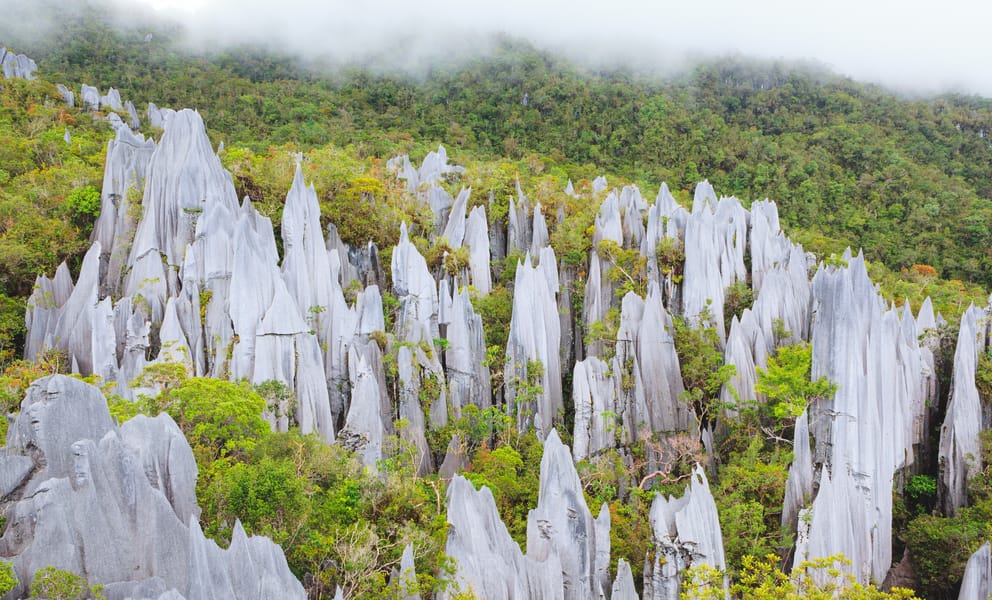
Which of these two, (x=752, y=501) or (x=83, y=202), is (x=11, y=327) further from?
(x=752, y=501)

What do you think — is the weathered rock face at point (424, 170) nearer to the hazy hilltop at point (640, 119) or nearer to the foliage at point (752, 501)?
the hazy hilltop at point (640, 119)

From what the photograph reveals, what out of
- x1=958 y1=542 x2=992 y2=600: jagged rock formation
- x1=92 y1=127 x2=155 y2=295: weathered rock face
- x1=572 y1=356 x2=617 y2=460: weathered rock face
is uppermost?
x1=92 y1=127 x2=155 y2=295: weathered rock face

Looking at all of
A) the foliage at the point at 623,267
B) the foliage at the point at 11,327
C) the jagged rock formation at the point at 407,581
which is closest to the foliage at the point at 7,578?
the jagged rock formation at the point at 407,581

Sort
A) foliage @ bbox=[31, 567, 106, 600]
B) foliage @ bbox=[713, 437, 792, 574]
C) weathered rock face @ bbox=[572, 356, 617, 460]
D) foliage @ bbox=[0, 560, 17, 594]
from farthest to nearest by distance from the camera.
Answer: weathered rock face @ bbox=[572, 356, 617, 460], foliage @ bbox=[713, 437, 792, 574], foliage @ bbox=[31, 567, 106, 600], foliage @ bbox=[0, 560, 17, 594]

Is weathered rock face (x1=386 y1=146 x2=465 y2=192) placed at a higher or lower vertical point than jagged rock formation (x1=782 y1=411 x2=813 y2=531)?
higher

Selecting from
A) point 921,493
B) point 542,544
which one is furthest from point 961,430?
point 542,544

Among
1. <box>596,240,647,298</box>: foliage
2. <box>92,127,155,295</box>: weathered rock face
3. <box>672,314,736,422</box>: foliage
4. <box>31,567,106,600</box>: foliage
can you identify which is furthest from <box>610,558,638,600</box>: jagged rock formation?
<box>92,127,155,295</box>: weathered rock face

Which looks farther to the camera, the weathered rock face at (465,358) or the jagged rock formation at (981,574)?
the weathered rock face at (465,358)

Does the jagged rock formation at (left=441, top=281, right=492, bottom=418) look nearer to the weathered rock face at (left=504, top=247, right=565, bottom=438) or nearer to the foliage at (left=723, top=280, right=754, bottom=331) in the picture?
the weathered rock face at (left=504, top=247, right=565, bottom=438)
